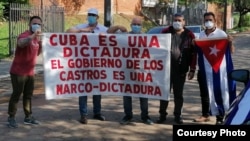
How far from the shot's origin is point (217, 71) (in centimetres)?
729

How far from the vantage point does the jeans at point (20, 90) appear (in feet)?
23.2

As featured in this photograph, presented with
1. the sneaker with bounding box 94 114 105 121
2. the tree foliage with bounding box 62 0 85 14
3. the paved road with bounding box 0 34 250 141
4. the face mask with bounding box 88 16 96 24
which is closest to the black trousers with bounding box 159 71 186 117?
the paved road with bounding box 0 34 250 141

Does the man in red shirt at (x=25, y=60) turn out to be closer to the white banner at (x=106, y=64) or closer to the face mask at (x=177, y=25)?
the white banner at (x=106, y=64)

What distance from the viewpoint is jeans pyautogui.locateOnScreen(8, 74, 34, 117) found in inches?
278

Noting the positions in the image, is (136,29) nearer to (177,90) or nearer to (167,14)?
(177,90)

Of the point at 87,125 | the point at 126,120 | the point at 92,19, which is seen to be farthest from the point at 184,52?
the point at 87,125

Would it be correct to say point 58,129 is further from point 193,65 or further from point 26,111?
point 193,65

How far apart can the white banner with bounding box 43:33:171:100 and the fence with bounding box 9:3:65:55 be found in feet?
35.1

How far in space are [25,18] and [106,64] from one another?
1197 cm

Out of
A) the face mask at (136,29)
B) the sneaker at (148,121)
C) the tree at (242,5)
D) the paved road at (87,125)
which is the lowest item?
the paved road at (87,125)

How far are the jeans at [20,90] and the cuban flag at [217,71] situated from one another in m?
2.81

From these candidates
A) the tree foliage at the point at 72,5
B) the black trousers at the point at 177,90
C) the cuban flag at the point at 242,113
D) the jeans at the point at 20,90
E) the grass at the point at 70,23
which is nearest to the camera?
the cuban flag at the point at 242,113

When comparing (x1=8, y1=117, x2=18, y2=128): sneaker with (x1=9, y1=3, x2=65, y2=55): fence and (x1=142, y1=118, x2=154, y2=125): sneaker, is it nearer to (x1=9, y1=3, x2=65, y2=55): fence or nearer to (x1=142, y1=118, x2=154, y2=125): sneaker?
(x1=142, y1=118, x2=154, y2=125): sneaker

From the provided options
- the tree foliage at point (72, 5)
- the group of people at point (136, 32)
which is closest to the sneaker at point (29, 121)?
the group of people at point (136, 32)
